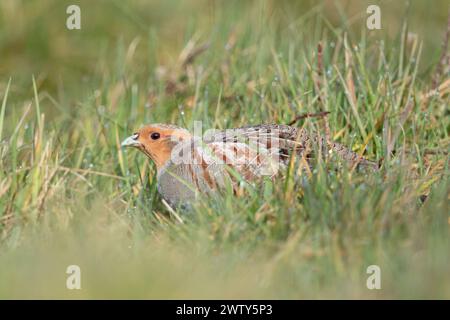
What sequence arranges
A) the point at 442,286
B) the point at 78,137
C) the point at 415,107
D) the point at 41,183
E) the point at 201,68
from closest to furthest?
the point at 442,286 → the point at 41,183 → the point at 415,107 → the point at 78,137 → the point at 201,68

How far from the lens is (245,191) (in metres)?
4.26

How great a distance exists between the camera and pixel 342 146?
4.70 m

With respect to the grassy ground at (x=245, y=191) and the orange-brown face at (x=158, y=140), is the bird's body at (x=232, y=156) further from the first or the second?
the grassy ground at (x=245, y=191)

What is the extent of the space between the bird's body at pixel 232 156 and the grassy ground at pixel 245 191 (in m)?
0.17

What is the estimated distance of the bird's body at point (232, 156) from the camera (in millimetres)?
4434

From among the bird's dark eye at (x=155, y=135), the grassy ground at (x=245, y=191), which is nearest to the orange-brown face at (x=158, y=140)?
the bird's dark eye at (x=155, y=135)

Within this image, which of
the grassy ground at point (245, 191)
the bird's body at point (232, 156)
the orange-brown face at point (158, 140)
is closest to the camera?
the grassy ground at point (245, 191)

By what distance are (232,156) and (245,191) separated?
0.32 m

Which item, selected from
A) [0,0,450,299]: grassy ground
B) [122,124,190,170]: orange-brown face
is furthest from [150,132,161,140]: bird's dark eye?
[0,0,450,299]: grassy ground

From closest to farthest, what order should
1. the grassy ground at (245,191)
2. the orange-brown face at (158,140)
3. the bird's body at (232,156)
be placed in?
the grassy ground at (245,191) < the bird's body at (232,156) < the orange-brown face at (158,140)

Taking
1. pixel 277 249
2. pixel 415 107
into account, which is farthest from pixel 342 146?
pixel 277 249

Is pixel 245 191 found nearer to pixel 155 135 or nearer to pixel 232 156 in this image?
pixel 232 156

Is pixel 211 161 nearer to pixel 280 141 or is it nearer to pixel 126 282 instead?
pixel 280 141

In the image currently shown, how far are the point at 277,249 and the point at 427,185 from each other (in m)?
0.97
